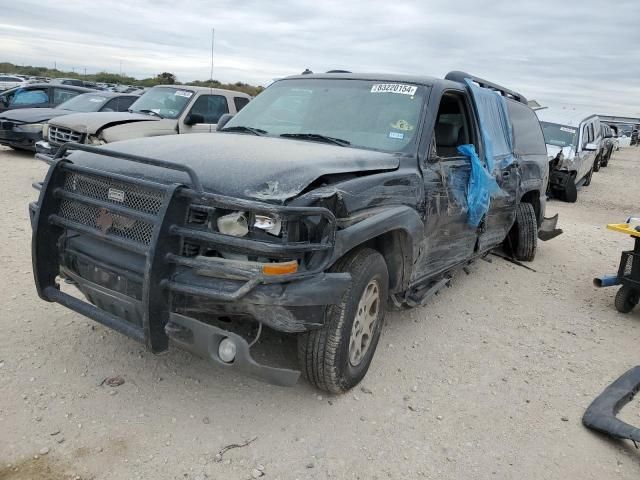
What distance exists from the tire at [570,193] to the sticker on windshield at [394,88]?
10603mm

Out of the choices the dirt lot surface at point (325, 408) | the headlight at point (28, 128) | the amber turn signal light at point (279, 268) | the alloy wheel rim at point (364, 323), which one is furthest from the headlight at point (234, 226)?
the headlight at point (28, 128)

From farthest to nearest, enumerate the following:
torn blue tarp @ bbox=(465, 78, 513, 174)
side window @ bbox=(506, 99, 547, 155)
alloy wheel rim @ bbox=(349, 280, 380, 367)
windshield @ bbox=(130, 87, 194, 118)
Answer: windshield @ bbox=(130, 87, 194, 118) < side window @ bbox=(506, 99, 547, 155) < torn blue tarp @ bbox=(465, 78, 513, 174) < alloy wheel rim @ bbox=(349, 280, 380, 367)

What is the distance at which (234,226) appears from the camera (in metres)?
2.85

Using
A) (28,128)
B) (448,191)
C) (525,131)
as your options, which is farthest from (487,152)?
(28,128)

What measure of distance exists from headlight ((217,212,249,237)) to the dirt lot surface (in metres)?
1.12

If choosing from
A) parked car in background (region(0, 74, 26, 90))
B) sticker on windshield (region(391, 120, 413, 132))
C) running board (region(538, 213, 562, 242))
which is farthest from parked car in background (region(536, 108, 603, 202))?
parked car in background (region(0, 74, 26, 90))

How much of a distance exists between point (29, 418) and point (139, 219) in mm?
1247

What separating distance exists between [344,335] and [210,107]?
7833 mm

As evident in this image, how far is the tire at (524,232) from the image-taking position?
707 cm

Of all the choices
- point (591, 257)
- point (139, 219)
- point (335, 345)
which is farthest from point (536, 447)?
point (591, 257)

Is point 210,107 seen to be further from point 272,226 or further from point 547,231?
point 272,226

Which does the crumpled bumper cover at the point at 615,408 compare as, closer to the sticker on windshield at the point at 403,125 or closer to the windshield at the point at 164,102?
the sticker on windshield at the point at 403,125

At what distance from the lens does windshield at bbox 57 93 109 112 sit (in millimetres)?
11938

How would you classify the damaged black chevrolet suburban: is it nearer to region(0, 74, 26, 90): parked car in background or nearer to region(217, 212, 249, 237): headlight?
region(217, 212, 249, 237): headlight
